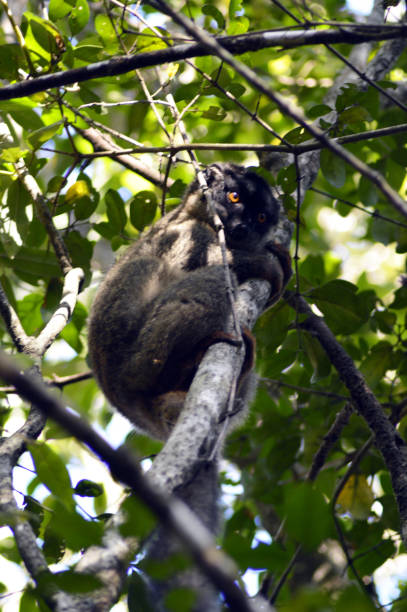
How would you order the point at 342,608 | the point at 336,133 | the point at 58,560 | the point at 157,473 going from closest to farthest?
1. the point at 342,608
2. the point at 157,473
3. the point at 58,560
4. the point at 336,133

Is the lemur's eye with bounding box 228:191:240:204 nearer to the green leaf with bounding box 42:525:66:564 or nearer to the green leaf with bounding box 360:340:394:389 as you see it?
→ the green leaf with bounding box 360:340:394:389

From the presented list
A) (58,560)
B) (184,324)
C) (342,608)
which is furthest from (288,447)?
(342,608)

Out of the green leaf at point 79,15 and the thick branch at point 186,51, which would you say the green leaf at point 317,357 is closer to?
the thick branch at point 186,51

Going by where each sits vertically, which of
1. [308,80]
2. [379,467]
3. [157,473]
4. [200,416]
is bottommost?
[157,473]

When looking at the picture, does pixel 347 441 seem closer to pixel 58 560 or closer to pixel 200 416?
pixel 58 560

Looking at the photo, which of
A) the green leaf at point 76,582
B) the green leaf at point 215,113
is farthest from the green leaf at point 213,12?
the green leaf at point 76,582

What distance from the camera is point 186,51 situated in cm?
349

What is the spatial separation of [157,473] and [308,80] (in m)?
7.51

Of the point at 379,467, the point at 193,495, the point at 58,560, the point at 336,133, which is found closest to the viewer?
the point at 193,495

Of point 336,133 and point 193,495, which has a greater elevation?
point 336,133

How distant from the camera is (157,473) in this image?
6.79 ft

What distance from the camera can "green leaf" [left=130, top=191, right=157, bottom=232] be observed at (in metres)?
5.50

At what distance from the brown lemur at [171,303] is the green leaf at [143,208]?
0.53 feet

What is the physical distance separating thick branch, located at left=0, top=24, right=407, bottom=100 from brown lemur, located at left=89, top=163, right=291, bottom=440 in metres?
1.09
